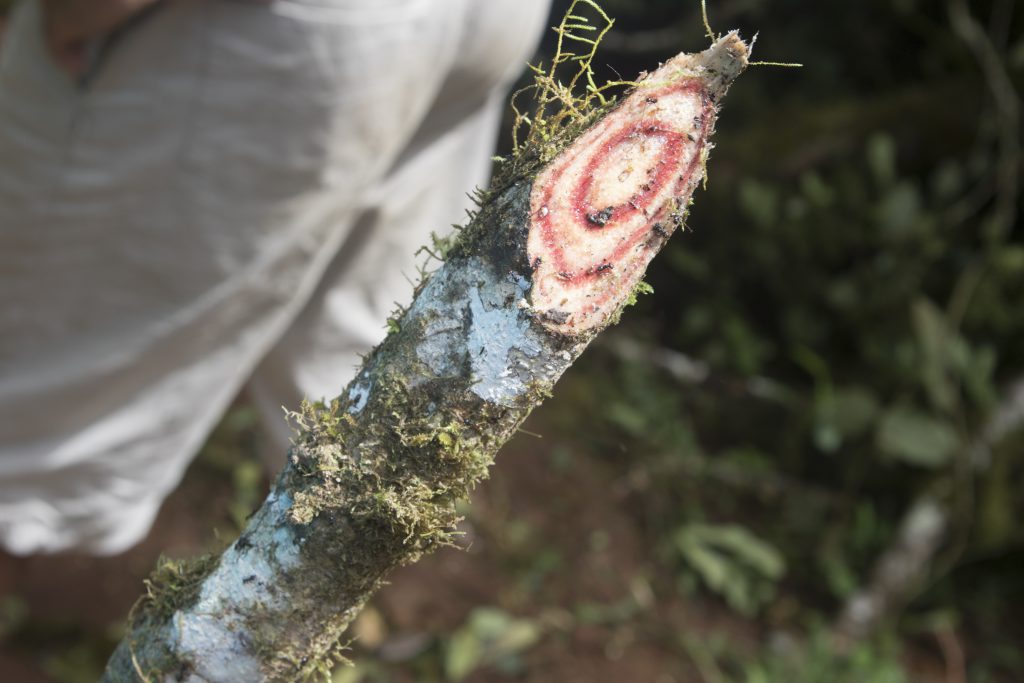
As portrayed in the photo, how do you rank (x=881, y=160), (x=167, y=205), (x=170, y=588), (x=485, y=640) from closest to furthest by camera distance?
(x=170, y=588) → (x=167, y=205) → (x=485, y=640) → (x=881, y=160)

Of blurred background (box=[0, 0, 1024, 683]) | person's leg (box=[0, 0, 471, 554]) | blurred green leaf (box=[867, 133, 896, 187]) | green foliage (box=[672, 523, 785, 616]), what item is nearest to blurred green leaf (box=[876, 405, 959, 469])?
blurred background (box=[0, 0, 1024, 683])

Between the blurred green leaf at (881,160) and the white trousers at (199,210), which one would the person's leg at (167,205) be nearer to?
the white trousers at (199,210)

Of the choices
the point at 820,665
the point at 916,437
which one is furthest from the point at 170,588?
the point at 916,437

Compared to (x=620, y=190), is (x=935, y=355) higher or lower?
lower

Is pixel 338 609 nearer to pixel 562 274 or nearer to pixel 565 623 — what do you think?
pixel 562 274

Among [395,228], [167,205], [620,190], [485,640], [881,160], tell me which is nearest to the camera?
[620,190]

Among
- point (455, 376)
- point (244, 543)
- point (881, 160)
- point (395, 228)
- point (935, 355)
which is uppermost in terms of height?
point (455, 376)

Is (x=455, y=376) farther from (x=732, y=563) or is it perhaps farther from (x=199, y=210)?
(x=732, y=563)
